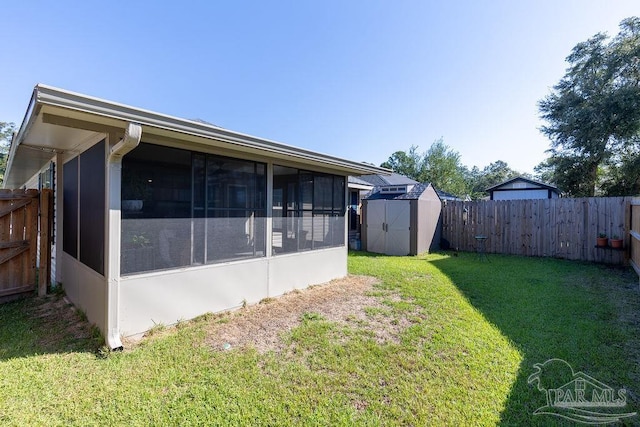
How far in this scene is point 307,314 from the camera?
4.13 m

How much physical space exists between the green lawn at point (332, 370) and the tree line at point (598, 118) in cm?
1413

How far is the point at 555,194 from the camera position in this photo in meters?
16.5

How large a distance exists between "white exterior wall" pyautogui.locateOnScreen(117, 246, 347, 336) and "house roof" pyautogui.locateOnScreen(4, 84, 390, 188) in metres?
1.66

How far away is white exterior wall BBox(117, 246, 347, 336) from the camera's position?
330cm

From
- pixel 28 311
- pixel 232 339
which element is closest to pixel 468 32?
pixel 232 339

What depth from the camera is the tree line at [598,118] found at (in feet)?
44.5

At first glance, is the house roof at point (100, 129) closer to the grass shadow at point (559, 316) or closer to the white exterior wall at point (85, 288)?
the white exterior wall at point (85, 288)

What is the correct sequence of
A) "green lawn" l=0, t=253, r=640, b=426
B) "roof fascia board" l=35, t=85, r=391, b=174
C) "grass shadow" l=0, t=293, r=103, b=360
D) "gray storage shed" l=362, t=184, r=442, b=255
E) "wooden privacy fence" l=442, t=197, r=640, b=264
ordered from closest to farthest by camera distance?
"green lawn" l=0, t=253, r=640, b=426, "roof fascia board" l=35, t=85, r=391, b=174, "grass shadow" l=0, t=293, r=103, b=360, "wooden privacy fence" l=442, t=197, r=640, b=264, "gray storage shed" l=362, t=184, r=442, b=255

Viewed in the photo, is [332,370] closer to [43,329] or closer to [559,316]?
[559,316]

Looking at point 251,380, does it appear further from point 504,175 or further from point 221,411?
point 504,175

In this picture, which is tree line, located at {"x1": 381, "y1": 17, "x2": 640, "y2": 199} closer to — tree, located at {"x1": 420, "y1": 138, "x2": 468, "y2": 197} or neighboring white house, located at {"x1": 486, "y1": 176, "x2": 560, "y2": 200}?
neighboring white house, located at {"x1": 486, "y1": 176, "x2": 560, "y2": 200}

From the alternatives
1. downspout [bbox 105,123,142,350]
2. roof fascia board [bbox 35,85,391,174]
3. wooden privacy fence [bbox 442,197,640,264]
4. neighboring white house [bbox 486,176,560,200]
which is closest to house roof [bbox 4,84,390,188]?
roof fascia board [bbox 35,85,391,174]

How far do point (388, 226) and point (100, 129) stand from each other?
8.15 meters

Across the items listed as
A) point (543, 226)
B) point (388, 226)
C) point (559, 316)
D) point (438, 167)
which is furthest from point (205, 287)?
point (438, 167)
